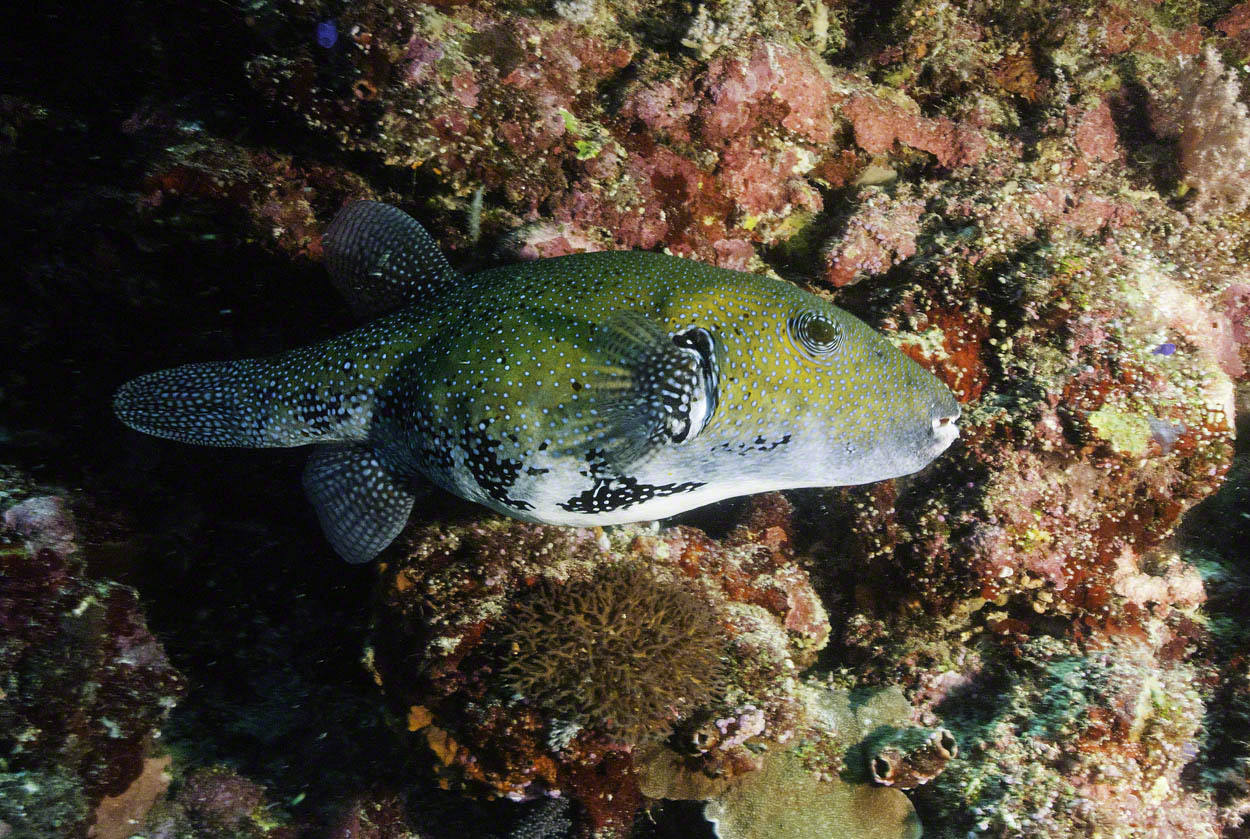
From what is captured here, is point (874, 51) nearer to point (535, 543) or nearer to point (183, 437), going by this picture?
point (535, 543)

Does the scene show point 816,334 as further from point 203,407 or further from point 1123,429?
point 203,407

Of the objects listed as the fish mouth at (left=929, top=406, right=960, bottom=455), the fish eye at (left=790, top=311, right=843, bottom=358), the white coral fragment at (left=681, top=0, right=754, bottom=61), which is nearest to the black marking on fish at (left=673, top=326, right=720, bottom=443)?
the fish eye at (left=790, top=311, right=843, bottom=358)

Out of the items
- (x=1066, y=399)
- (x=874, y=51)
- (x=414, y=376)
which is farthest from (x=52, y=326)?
(x=1066, y=399)

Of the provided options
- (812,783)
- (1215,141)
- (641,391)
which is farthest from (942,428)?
(1215,141)

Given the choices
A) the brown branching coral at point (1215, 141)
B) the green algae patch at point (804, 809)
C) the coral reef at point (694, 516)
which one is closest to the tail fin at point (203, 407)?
the coral reef at point (694, 516)

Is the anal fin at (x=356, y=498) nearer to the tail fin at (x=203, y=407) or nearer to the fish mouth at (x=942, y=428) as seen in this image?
the tail fin at (x=203, y=407)

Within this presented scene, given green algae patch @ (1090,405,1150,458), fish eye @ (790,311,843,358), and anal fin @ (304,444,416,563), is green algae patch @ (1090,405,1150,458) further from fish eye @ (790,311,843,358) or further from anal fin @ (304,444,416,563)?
anal fin @ (304,444,416,563)
